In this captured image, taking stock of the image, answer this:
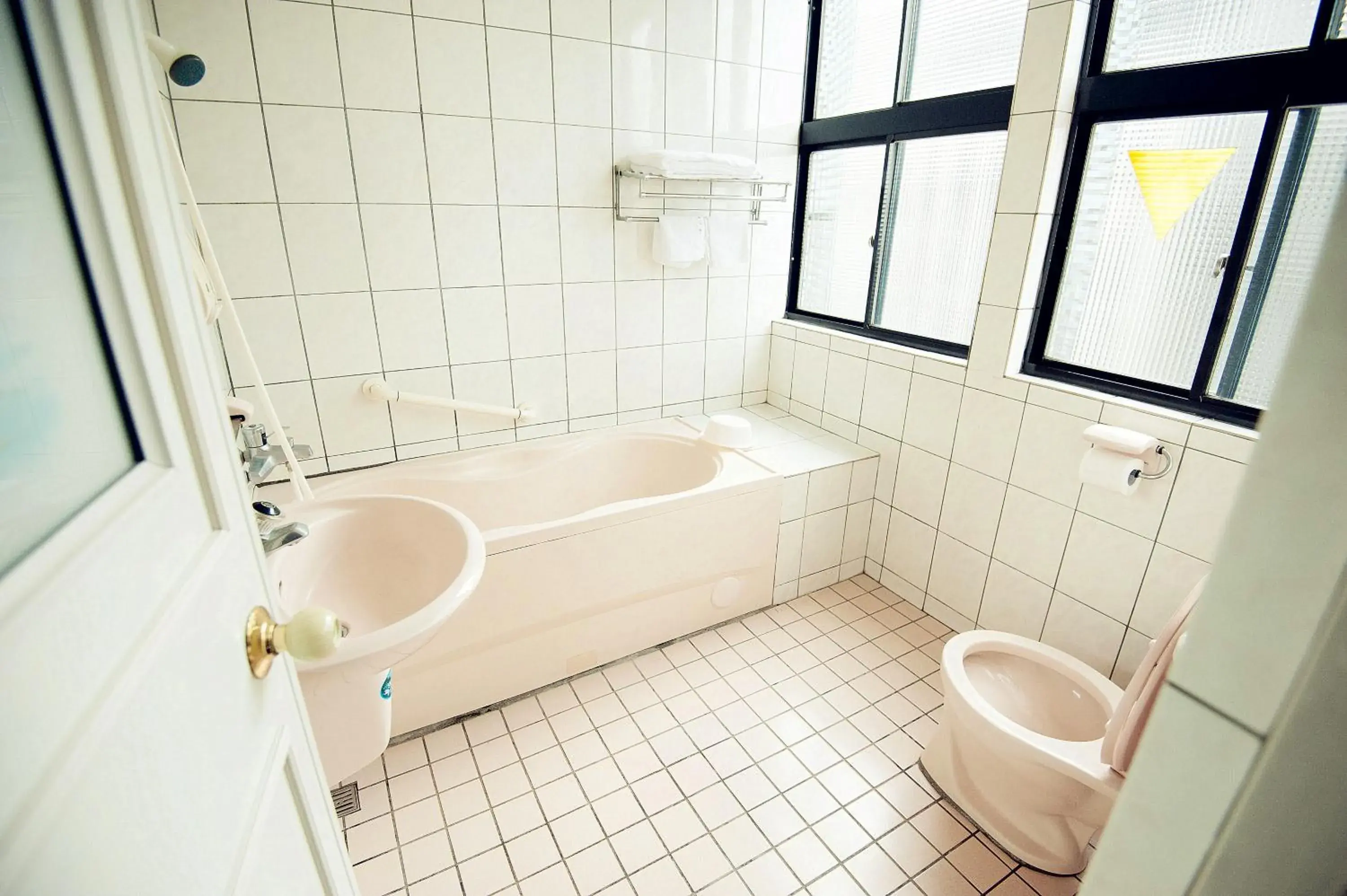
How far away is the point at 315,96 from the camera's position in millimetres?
1776

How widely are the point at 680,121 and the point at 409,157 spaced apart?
1047 mm

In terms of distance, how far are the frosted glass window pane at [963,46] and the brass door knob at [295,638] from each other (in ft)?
7.42

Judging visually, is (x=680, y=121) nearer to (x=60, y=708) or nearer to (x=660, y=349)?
(x=660, y=349)

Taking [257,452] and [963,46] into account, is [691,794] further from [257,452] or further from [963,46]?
[963,46]

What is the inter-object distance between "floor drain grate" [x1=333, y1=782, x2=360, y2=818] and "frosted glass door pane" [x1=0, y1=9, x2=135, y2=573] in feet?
4.79

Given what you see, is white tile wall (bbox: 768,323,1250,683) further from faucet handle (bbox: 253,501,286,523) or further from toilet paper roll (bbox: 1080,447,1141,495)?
faucet handle (bbox: 253,501,286,523)

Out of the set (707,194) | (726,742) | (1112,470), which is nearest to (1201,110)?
(1112,470)

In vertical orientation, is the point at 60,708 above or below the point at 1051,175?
below

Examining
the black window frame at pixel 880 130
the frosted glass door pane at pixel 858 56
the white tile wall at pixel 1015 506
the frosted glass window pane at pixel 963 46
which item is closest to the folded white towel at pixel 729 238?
the black window frame at pixel 880 130

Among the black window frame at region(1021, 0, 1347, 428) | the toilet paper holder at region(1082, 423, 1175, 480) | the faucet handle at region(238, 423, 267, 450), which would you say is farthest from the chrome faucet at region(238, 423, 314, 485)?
the black window frame at region(1021, 0, 1347, 428)

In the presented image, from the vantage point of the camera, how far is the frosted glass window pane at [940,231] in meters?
2.06

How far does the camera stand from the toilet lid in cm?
108

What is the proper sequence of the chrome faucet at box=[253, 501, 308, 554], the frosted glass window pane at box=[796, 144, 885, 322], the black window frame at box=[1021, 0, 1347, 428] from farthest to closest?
the frosted glass window pane at box=[796, 144, 885, 322]
the black window frame at box=[1021, 0, 1347, 428]
the chrome faucet at box=[253, 501, 308, 554]

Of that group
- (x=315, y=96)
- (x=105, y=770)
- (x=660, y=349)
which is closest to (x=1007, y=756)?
(x=105, y=770)
